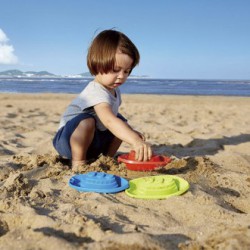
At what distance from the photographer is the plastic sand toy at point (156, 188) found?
166cm

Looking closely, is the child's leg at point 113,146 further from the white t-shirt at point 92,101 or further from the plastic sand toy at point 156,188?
the plastic sand toy at point 156,188

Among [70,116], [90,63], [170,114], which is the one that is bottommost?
[170,114]

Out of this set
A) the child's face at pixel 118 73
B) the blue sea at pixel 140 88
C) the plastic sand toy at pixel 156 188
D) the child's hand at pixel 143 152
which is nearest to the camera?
the plastic sand toy at pixel 156 188

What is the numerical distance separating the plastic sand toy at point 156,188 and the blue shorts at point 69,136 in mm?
809

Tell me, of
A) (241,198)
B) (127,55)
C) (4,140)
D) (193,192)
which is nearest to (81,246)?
(193,192)

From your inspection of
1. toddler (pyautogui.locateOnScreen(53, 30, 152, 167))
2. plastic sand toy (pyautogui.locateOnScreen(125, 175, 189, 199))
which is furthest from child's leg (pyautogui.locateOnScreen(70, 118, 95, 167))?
plastic sand toy (pyautogui.locateOnScreen(125, 175, 189, 199))

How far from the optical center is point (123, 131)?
2.23 m

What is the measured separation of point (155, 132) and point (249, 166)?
1.69 m

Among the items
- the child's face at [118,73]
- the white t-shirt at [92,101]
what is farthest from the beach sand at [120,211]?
the child's face at [118,73]

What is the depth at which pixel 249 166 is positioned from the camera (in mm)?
2686

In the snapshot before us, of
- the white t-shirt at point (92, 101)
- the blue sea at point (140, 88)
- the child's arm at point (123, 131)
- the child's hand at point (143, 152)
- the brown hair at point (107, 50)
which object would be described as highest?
the brown hair at point (107, 50)

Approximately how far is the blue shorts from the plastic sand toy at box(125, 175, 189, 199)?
2.65 ft

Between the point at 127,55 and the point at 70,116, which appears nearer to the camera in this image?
the point at 127,55

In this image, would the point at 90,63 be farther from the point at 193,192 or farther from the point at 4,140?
the point at 4,140
